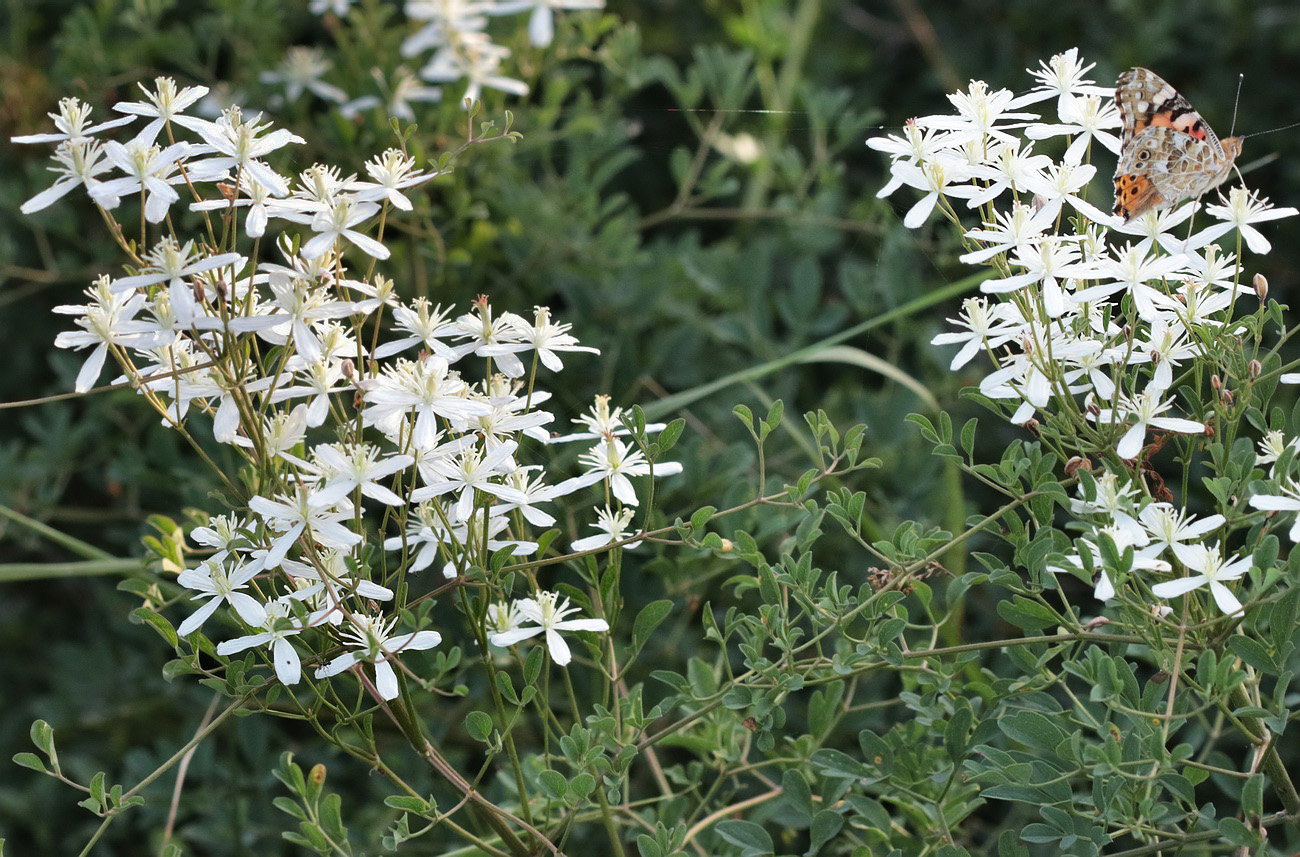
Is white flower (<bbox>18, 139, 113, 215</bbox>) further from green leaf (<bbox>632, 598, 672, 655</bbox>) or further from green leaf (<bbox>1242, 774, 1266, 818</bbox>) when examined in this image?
green leaf (<bbox>1242, 774, 1266, 818</bbox>)

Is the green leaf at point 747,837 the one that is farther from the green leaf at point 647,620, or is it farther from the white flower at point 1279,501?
the white flower at point 1279,501

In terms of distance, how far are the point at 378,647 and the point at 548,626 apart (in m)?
0.13

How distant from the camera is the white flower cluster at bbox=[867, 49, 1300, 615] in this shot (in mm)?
733

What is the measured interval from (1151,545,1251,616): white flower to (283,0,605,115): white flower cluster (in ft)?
3.28

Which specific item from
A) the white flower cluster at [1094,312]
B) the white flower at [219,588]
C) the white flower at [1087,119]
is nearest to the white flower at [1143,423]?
the white flower cluster at [1094,312]

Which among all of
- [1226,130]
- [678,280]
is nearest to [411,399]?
[678,280]

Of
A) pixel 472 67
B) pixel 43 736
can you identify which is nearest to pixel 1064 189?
pixel 43 736

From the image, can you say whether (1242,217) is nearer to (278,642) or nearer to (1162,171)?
(1162,171)

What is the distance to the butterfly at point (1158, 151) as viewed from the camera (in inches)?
33.1

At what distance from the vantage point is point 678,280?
1686 mm

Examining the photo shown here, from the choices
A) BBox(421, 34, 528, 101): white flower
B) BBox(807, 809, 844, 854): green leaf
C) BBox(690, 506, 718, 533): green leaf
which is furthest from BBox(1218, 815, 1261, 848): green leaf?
BBox(421, 34, 528, 101): white flower

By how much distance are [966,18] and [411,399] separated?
1779 mm

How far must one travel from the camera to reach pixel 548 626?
0.81 meters

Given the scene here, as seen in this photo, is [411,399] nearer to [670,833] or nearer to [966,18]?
[670,833]
